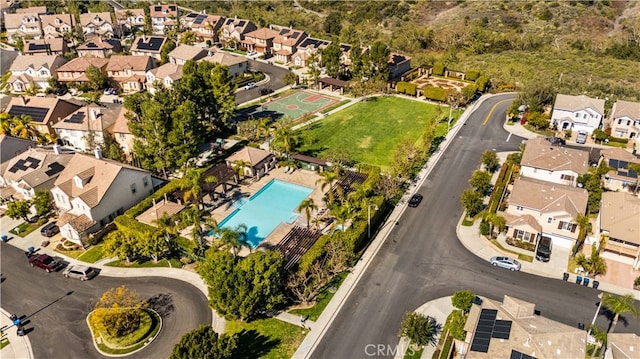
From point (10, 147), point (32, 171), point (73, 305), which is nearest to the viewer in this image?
point (73, 305)

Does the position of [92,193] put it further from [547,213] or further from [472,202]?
[547,213]

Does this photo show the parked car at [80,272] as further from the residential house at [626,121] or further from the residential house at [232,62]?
the residential house at [626,121]

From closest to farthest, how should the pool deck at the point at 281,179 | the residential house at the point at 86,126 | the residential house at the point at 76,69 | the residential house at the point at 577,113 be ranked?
1. the pool deck at the point at 281,179
2. the residential house at the point at 86,126
3. the residential house at the point at 577,113
4. the residential house at the point at 76,69

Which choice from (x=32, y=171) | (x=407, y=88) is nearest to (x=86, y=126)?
(x=32, y=171)

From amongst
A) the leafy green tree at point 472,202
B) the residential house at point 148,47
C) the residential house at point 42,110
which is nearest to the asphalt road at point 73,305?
the leafy green tree at point 472,202

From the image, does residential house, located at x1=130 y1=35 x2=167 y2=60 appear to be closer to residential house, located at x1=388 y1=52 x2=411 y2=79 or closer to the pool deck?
residential house, located at x1=388 y1=52 x2=411 y2=79

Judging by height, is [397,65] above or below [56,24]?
below
